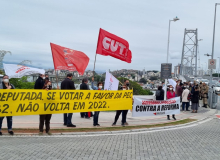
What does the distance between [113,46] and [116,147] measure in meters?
6.49

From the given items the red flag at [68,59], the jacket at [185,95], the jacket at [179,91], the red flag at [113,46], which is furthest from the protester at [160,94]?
the jacket at [179,91]

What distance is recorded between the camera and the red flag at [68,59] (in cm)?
1112

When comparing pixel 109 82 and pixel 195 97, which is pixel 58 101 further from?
pixel 195 97

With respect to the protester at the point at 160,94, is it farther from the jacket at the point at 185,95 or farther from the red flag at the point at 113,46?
the jacket at the point at 185,95

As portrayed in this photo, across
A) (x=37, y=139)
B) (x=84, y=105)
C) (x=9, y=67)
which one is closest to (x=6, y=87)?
(x=37, y=139)

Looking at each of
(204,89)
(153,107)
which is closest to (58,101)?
(153,107)

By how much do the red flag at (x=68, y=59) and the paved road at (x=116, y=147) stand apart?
384cm

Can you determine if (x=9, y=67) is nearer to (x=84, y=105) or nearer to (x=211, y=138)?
(x=84, y=105)

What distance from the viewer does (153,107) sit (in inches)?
484

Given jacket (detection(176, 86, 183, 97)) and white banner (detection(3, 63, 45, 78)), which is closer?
white banner (detection(3, 63, 45, 78))

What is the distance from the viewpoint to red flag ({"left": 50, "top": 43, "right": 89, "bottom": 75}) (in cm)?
1112

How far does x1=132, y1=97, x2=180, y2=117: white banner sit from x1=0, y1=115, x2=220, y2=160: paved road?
234 centimetres

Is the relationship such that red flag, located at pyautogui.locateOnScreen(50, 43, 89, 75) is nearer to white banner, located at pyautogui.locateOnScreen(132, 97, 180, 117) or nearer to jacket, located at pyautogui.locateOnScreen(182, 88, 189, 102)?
white banner, located at pyautogui.locateOnScreen(132, 97, 180, 117)

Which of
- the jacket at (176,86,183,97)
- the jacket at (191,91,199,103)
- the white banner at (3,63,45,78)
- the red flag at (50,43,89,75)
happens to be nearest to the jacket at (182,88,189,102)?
the jacket at (191,91,199,103)
